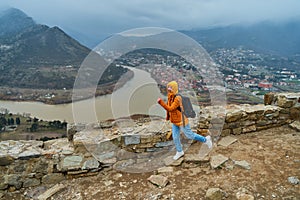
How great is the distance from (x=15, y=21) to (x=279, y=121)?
214562 millimetres

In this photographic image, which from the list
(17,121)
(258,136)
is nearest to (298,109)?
(258,136)

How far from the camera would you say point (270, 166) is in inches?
192

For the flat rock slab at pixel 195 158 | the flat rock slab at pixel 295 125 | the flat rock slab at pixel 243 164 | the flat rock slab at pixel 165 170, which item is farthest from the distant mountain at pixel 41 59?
the flat rock slab at pixel 243 164

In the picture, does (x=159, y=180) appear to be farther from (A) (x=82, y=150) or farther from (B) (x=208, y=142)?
(A) (x=82, y=150)

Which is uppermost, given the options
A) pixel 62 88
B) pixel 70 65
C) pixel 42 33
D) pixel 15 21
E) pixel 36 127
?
pixel 15 21

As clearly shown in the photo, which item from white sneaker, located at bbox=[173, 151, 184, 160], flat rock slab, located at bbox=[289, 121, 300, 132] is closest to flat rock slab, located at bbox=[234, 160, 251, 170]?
white sneaker, located at bbox=[173, 151, 184, 160]

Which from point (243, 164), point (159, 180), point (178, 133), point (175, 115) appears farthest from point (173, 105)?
point (243, 164)

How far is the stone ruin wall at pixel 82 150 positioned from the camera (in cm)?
496

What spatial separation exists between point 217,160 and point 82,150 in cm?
264

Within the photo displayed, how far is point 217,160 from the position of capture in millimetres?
5125

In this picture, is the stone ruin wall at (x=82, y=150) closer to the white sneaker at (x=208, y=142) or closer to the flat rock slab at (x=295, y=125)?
the white sneaker at (x=208, y=142)

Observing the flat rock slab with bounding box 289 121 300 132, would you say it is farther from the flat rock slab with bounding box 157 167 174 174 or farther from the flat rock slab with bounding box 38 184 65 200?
the flat rock slab with bounding box 38 184 65 200

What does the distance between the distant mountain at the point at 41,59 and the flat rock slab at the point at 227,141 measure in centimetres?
6417

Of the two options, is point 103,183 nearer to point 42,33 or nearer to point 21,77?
point 21,77
